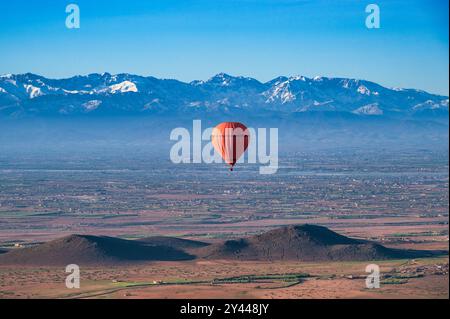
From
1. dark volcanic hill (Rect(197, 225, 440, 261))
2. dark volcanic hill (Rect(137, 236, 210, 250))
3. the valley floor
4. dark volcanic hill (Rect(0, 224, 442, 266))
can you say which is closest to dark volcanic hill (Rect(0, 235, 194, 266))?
dark volcanic hill (Rect(0, 224, 442, 266))

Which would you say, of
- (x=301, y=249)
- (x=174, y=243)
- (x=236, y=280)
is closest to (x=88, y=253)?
(x=174, y=243)

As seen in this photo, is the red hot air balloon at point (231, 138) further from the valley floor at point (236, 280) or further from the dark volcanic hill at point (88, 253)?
the valley floor at point (236, 280)

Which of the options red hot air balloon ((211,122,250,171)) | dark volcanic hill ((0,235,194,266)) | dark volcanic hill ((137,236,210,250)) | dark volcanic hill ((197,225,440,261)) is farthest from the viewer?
dark volcanic hill ((137,236,210,250))

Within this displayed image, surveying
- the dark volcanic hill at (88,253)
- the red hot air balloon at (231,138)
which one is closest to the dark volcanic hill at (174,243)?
the dark volcanic hill at (88,253)

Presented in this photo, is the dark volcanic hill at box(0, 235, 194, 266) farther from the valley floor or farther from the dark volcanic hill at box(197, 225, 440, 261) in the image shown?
the dark volcanic hill at box(197, 225, 440, 261)

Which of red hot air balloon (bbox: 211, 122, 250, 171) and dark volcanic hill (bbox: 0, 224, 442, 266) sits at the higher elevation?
red hot air balloon (bbox: 211, 122, 250, 171)
